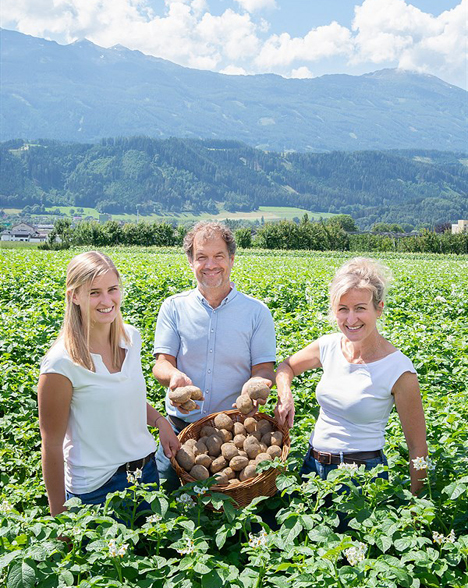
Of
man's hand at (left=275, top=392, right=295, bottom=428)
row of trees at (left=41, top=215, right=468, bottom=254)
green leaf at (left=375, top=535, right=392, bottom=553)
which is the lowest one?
green leaf at (left=375, top=535, right=392, bottom=553)

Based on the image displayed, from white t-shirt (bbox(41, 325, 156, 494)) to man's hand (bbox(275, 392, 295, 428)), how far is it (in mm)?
804

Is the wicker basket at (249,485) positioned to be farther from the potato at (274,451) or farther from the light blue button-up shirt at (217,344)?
the light blue button-up shirt at (217,344)

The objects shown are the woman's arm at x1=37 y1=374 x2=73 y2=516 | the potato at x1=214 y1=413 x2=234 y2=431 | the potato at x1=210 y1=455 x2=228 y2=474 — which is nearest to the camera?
the woman's arm at x1=37 y1=374 x2=73 y2=516

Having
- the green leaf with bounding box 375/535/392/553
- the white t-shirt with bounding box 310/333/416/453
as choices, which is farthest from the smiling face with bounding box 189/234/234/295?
the green leaf with bounding box 375/535/392/553

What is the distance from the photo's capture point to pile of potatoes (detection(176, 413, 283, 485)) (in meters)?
2.96

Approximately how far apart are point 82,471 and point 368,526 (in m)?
1.41

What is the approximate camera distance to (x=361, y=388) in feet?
9.71

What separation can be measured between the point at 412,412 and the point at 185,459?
1.21 m

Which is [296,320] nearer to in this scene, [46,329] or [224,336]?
[46,329]

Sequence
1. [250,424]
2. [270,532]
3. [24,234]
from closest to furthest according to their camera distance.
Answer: [270,532] < [250,424] < [24,234]

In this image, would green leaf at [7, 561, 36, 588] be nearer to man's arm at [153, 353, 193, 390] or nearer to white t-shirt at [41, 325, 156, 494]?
white t-shirt at [41, 325, 156, 494]

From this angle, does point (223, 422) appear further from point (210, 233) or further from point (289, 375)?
point (210, 233)

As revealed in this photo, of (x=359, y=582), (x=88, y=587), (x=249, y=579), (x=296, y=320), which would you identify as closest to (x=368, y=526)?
(x=359, y=582)

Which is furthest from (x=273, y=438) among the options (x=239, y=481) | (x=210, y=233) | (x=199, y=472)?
(x=210, y=233)
